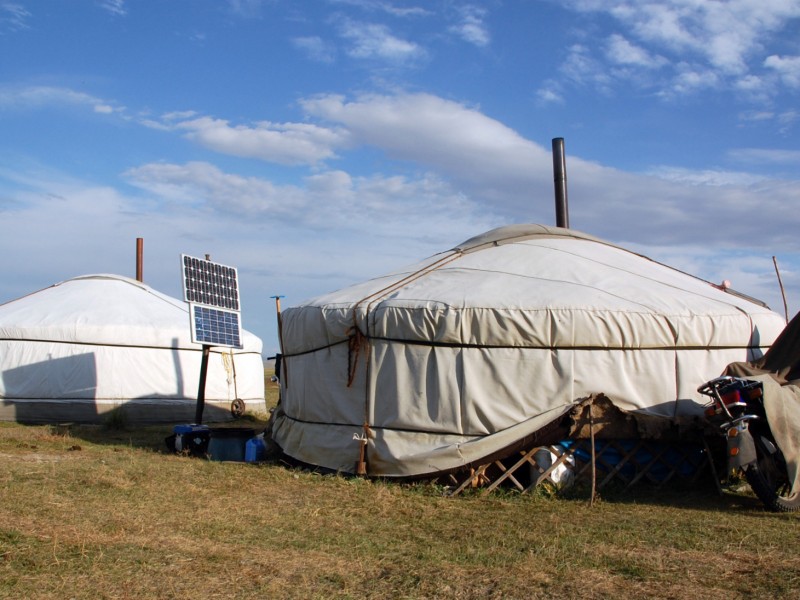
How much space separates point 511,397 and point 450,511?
3.48ft

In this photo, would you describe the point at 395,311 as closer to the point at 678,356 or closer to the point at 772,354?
the point at 678,356

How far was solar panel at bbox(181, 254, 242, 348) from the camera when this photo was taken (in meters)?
9.48

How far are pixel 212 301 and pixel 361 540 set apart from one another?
612 centimetres

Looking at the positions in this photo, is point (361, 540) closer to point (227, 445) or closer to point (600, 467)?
point (600, 467)

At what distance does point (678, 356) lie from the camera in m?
6.04

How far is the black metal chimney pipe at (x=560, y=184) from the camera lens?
31.2 feet

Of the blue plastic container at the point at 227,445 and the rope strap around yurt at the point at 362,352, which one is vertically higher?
the rope strap around yurt at the point at 362,352

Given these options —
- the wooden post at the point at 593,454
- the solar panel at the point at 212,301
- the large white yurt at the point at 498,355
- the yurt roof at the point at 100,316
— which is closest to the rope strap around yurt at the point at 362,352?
the large white yurt at the point at 498,355

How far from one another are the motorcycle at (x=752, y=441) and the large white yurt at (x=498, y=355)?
2.13ft

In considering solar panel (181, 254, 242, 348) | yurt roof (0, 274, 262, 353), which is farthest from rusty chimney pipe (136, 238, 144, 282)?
solar panel (181, 254, 242, 348)

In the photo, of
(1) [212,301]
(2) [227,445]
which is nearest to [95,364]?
(1) [212,301]

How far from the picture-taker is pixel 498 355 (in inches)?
233

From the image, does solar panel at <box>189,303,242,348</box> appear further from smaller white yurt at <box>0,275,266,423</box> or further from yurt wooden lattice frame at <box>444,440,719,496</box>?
yurt wooden lattice frame at <box>444,440,719,496</box>

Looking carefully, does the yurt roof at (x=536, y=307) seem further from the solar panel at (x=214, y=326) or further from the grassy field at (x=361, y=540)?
the solar panel at (x=214, y=326)
